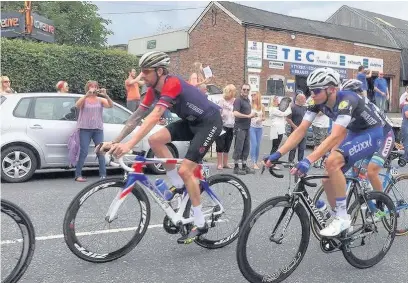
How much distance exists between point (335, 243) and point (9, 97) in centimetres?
670

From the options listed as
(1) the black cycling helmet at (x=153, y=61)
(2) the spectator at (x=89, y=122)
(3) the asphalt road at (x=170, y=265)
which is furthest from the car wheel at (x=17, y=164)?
(1) the black cycling helmet at (x=153, y=61)

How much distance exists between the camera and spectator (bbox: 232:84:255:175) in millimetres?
10250

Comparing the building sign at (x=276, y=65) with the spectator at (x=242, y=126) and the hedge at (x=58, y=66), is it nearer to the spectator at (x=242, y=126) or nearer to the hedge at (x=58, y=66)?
the hedge at (x=58, y=66)

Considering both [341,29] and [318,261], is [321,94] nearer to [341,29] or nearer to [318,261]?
[318,261]

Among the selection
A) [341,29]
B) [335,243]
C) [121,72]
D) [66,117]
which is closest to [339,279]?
[335,243]

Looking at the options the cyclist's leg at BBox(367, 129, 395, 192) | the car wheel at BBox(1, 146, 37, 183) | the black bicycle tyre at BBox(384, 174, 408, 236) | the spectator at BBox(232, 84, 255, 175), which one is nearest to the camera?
the cyclist's leg at BBox(367, 129, 395, 192)

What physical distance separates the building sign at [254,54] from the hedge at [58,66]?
9.80 m

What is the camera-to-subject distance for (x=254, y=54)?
1139 inches

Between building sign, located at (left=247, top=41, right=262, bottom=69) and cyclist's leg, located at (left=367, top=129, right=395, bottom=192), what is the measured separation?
23985 millimetres

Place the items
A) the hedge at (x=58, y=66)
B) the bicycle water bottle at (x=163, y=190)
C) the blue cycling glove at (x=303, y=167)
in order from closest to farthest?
the blue cycling glove at (x=303, y=167)
the bicycle water bottle at (x=163, y=190)
the hedge at (x=58, y=66)

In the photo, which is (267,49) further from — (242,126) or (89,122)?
(89,122)

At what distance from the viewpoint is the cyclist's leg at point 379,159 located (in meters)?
5.34

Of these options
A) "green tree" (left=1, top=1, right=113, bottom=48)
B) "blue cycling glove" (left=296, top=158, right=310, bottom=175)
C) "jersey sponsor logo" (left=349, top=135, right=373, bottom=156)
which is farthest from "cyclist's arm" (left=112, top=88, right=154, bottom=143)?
"green tree" (left=1, top=1, right=113, bottom=48)

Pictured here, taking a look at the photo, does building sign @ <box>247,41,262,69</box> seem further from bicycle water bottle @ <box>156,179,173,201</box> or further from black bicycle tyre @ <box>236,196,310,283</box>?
black bicycle tyre @ <box>236,196,310,283</box>
